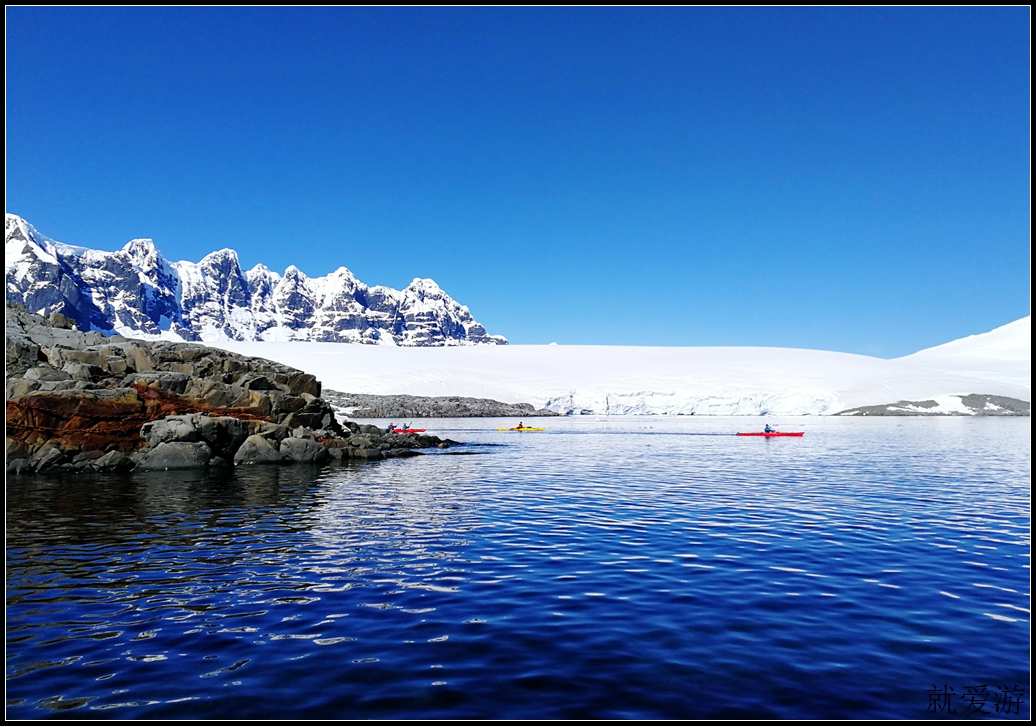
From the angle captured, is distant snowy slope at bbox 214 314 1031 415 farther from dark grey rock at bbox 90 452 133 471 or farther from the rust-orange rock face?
dark grey rock at bbox 90 452 133 471

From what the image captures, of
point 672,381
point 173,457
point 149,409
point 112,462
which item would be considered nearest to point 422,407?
point 672,381

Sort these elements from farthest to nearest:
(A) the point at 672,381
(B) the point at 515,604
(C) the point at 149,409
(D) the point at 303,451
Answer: (A) the point at 672,381
(D) the point at 303,451
(C) the point at 149,409
(B) the point at 515,604

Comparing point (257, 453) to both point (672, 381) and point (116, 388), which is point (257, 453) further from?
point (672, 381)

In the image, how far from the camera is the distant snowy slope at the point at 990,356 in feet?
396

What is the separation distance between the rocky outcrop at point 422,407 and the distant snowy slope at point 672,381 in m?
2.14

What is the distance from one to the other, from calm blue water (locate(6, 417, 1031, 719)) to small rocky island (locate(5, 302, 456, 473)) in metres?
9.85

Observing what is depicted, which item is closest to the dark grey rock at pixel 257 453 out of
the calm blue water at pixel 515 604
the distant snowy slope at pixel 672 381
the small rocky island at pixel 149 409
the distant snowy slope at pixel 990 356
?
the small rocky island at pixel 149 409

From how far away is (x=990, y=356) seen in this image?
148m

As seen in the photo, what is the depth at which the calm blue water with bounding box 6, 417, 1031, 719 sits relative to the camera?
7379mm

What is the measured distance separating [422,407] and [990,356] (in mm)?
125900

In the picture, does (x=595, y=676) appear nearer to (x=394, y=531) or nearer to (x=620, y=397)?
(x=394, y=531)

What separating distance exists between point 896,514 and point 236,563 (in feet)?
59.0

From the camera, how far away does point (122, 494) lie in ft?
79.0

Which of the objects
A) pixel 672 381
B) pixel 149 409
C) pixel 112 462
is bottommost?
pixel 112 462
